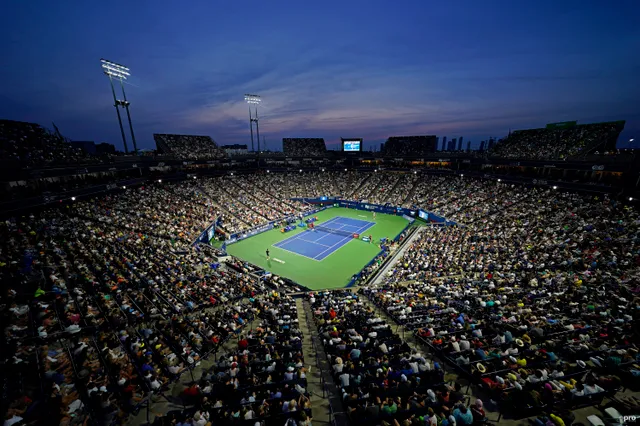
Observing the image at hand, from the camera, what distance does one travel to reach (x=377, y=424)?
6926 millimetres

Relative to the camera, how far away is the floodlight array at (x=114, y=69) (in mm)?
31953

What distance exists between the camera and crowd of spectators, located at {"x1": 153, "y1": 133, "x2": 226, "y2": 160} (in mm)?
49156

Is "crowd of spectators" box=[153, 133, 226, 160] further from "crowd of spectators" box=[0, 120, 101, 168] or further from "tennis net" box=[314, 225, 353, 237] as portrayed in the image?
"tennis net" box=[314, 225, 353, 237]

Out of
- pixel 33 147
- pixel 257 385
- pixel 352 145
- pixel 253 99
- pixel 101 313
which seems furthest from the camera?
pixel 352 145

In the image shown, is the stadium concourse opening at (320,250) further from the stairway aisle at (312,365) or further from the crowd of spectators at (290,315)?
the stairway aisle at (312,365)

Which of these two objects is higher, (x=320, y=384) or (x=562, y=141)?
(x=562, y=141)

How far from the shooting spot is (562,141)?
40.3m

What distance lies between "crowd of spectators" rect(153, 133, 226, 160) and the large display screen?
27.5 metres

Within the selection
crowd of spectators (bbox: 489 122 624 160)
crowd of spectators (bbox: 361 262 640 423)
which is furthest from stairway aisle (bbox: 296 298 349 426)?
crowd of spectators (bbox: 489 122 624 160)

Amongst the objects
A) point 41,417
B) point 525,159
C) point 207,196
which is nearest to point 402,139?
point 525,159

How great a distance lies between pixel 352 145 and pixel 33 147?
171ft

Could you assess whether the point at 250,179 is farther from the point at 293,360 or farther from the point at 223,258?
the point at 293,360

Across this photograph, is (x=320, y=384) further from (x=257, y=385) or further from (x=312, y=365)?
(x=257, y=385)

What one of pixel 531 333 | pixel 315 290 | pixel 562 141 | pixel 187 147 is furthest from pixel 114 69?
pixel 562 141
